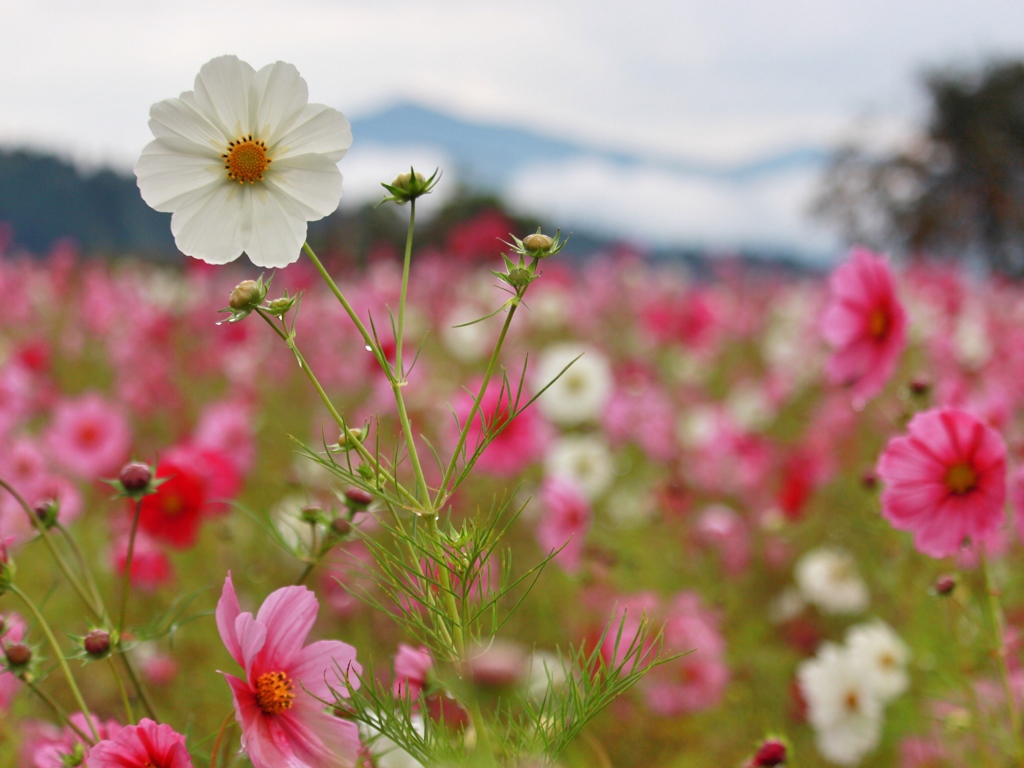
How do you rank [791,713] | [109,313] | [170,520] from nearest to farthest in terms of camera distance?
[170,520] < [791,713] < [109,313]

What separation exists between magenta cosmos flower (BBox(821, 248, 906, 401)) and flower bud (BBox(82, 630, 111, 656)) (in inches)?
24.9

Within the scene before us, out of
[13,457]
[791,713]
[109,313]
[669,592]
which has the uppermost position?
[109,313]

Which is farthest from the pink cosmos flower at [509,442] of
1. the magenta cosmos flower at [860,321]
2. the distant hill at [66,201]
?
the distant hill at [66,201]

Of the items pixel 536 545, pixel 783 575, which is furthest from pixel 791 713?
pixel 536 545

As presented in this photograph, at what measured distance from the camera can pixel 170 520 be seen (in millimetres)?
981

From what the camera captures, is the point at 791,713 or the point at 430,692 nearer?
the point at 430,692

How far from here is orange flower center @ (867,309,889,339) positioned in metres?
0.76

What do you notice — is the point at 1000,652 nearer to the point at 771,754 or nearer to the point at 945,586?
the point at 945,586

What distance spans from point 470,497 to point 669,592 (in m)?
0.55

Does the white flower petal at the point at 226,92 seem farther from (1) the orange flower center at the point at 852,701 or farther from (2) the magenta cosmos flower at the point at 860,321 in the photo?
(1) the orange flower center at the point at 852,701

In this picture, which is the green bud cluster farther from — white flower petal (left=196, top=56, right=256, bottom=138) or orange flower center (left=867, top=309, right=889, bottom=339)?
orange flower center (left=867, top=309, right=889, bottom=339)

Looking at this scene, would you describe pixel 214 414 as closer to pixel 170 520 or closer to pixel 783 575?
pixel 170 520

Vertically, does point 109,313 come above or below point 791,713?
above

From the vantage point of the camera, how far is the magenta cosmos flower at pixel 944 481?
511 mm
